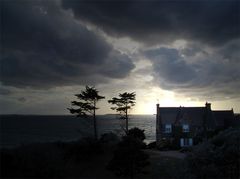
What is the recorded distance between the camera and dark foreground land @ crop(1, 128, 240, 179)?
51.4ft

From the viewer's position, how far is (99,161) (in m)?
37.9

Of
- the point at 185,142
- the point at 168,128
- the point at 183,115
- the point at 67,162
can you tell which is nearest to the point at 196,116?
the point at 183,115

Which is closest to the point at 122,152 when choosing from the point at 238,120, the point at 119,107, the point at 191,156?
the point at 191,156

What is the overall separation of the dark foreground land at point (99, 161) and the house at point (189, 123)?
1714 cm

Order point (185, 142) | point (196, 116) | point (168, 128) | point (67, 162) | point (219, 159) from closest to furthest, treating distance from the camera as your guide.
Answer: point (219, 159), point (67, 162), point (185, 142), point (168, 128), point (196, 116)

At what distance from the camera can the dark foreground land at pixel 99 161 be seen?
617 inches

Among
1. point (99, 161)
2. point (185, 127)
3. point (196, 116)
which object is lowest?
point (99, 161)

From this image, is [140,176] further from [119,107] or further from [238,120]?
[238,120]

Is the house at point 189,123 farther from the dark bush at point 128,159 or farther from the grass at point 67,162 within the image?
the dark bush at point 128,159

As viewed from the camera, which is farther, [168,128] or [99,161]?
[168,128]

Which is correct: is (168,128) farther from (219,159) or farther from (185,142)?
(219,159)

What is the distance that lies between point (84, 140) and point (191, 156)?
2790cm

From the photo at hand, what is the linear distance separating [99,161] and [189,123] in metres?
26.5

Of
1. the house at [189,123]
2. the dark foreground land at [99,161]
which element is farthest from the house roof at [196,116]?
the dark foreground land at [99,161]
